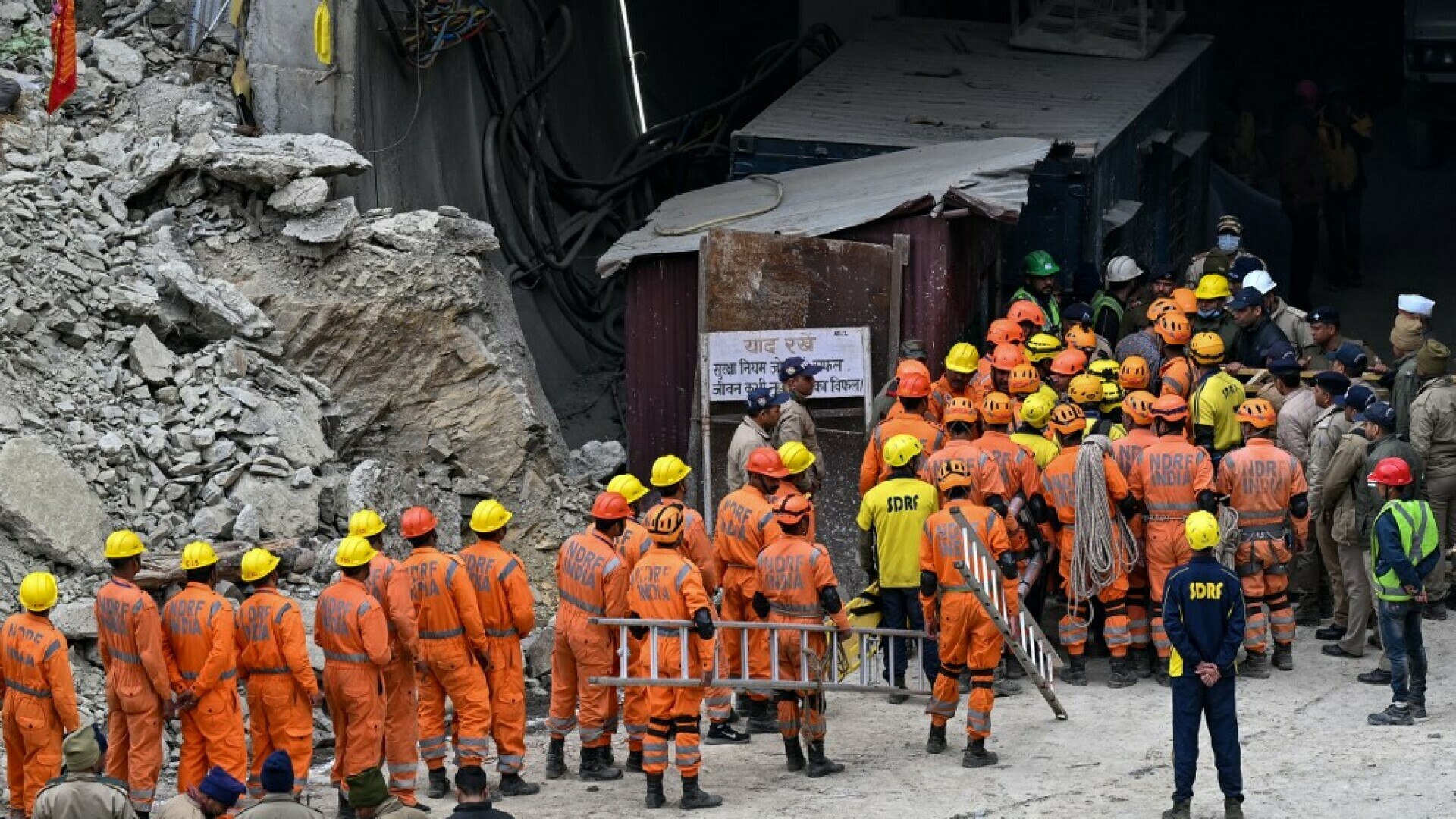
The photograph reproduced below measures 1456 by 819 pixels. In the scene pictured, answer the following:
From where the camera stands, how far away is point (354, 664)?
11.5 metres

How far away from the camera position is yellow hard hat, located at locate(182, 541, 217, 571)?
11477 mm

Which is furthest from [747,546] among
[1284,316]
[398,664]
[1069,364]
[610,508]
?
[1284,316]

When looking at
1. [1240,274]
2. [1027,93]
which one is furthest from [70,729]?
[1027,93]

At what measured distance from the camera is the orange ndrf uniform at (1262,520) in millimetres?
13445

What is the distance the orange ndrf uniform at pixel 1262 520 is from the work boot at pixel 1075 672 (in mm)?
971

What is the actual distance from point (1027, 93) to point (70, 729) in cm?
1123

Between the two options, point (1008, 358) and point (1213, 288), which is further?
point (1213, 288)

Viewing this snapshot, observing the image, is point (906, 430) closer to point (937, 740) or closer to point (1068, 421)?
point (1068, 421)

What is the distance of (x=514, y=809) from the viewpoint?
11.7 m

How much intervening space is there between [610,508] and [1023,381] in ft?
10.8

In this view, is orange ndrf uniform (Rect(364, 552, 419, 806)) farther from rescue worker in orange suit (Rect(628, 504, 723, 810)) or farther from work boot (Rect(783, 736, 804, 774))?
work boot (Rect(783, 736, 804, 774))

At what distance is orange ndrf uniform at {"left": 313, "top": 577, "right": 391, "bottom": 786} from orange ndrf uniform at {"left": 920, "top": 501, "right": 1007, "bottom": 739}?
297 cm

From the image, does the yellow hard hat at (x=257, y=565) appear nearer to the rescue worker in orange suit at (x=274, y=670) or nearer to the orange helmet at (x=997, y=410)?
the rescue worker in orange suit at (x=274, y=670)

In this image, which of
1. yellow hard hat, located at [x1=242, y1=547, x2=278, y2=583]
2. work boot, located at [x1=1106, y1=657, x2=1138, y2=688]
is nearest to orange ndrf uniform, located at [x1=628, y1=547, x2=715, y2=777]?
yellow hard hat, located at [x1=242, y1=547, x2=278, y2=583]
